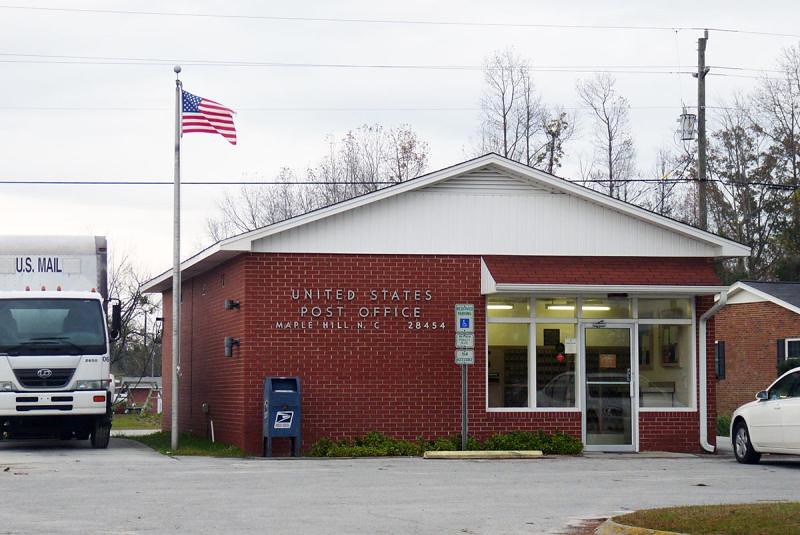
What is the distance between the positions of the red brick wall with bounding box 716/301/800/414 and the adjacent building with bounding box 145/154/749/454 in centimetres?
1494

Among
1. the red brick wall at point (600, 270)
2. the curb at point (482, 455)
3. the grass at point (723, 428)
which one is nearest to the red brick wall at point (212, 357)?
the curb at point (482, 455)

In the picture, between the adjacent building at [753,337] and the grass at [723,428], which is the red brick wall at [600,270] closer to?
the grass at [723,428]

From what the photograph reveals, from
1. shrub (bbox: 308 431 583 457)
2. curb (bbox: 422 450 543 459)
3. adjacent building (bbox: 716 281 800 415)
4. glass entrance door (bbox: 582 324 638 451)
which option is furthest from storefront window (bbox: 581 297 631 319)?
adjacent building (bbox: 716 281 800 415)

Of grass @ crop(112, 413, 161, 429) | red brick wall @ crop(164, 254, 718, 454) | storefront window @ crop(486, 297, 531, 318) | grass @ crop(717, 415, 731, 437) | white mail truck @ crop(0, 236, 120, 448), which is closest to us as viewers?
white mail truck @ crop(0, 236, 120, 448)

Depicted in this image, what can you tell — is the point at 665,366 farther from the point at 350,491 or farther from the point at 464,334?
the point at 350,491

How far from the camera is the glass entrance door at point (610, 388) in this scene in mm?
24906

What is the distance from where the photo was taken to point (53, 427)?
961 inches

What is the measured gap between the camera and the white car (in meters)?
20.7

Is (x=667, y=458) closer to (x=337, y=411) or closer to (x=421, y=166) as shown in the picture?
(x=337, y=411)

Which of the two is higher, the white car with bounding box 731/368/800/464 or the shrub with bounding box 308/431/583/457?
the white car with bounding box 731/368/800/464

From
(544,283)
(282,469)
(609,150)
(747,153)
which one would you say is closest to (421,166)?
(609,150)

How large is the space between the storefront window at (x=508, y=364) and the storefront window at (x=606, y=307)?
1.24m

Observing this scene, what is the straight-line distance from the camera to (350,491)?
1628 cm

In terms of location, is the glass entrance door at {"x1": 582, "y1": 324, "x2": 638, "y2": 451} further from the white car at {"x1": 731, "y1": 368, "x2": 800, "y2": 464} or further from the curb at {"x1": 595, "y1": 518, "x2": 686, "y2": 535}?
the curb at {"x1": 595, "y1": 518, "x2": 686, "y2": 535}
